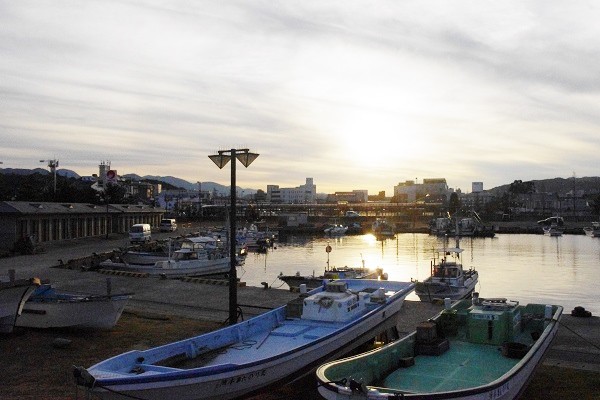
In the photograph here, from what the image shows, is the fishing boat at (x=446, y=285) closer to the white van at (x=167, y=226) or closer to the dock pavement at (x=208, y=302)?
the dock pavement at (x=208, y=302)

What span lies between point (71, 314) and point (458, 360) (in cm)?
1258

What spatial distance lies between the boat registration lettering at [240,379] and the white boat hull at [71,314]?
8.36 metres

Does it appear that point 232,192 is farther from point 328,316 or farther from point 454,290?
point 454,290

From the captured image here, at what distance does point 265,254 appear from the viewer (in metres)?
75.3

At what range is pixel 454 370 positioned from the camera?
12.0 metres

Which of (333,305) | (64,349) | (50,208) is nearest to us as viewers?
(333,305)

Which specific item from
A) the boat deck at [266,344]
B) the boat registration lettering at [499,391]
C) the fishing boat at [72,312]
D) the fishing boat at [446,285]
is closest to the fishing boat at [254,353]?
the boat deck at [266,344]

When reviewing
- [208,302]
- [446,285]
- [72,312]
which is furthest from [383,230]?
[72,312]

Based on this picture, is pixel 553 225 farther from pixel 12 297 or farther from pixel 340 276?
pixel 12 297

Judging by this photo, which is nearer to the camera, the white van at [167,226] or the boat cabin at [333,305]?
the boat cabin at [333,305]

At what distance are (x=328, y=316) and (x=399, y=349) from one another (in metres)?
3.31

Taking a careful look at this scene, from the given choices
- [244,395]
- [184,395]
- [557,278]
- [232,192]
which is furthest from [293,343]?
[557,278]

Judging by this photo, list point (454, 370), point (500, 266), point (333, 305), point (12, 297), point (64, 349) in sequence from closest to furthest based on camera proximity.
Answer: point (454, 370) → point (333, 305) → point (64, 349) → point (12, 297) → point (500, 266)

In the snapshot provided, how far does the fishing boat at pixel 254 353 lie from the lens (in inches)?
374
